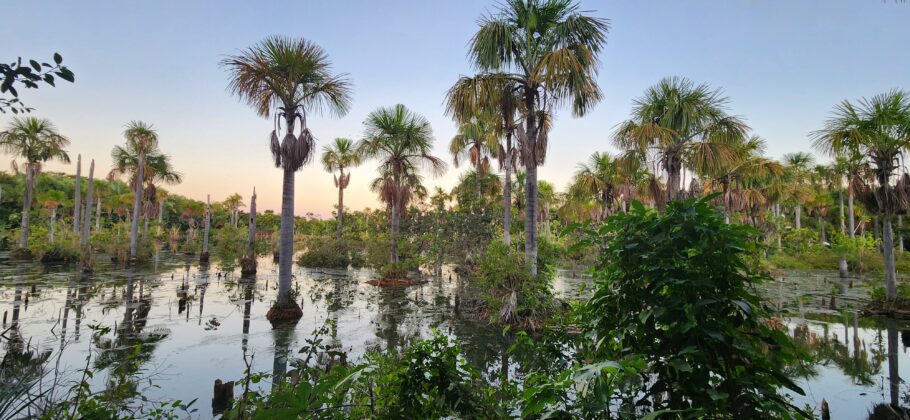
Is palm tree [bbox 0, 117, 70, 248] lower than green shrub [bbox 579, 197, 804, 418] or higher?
higher

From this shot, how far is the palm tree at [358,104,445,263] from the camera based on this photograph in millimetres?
21891

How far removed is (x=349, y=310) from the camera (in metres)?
14.3

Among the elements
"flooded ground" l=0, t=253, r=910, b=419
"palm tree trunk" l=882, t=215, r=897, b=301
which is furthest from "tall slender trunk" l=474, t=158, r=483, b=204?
"palm tree trunk" l=882, t=215, r=897, b=301

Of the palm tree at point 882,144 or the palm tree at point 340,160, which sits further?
the palm tree at point 340,160

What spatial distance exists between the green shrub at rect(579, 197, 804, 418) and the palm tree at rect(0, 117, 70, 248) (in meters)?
40.3

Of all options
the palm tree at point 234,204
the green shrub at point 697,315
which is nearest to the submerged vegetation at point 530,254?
the green shrub at point 697,315

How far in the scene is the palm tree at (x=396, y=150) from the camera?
2189cm

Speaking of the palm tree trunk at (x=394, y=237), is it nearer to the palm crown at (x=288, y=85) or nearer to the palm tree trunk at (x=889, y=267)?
the palm crown at (x=288, y=85)

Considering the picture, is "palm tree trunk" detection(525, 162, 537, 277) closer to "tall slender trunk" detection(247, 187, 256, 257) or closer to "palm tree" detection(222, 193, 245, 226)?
"tall slender trunk" detection(247, 187, 256, 257)

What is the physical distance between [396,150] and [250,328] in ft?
42.8

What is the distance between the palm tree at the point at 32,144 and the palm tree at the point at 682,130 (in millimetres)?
38147

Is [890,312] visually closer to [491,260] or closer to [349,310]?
[491,260]

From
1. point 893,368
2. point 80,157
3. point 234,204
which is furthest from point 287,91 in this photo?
point 234,204

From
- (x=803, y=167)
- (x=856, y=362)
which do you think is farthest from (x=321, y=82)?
→ (x=803, y=167)
